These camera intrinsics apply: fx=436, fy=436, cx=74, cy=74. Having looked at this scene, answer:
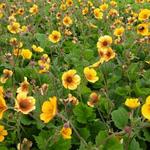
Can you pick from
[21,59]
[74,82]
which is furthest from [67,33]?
[74,82]

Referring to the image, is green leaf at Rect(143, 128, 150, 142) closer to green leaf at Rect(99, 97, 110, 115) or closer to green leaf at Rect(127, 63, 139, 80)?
green leaf at Rect(99, 97, 110, 115)

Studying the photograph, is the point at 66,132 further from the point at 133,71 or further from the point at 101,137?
the point at 133,71

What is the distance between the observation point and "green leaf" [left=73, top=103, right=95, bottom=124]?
294 centimetres

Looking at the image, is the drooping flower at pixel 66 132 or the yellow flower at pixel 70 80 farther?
the yellow flower at pixel 70 80

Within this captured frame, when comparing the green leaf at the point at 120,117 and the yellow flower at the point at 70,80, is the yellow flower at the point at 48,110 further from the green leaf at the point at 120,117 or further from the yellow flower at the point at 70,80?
the green leaf at the point at 120,117

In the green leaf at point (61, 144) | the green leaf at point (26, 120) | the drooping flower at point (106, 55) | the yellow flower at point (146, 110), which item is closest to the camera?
the yellow flower at point (146, 110)

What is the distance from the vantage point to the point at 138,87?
3.26 m

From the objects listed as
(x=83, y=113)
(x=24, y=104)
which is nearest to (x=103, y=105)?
(x=83, y=113)

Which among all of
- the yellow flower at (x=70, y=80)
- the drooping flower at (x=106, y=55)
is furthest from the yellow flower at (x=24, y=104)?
the drooping flower at (x=106, y=55)

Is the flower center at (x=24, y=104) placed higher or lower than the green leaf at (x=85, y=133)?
higher

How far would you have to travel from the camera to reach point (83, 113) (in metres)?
2.94

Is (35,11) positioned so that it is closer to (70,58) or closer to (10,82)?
(70,58)

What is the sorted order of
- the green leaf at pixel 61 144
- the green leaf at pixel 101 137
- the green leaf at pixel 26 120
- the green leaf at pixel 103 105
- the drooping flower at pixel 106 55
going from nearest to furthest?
the green leaf at pixel 101 137, the green leaf at pixel 61 144, the green leaf at pixel 26 120, the green leaf at pixel 103 105, the drooping flower at pixel 106 55

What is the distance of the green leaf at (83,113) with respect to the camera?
9.64 feet
